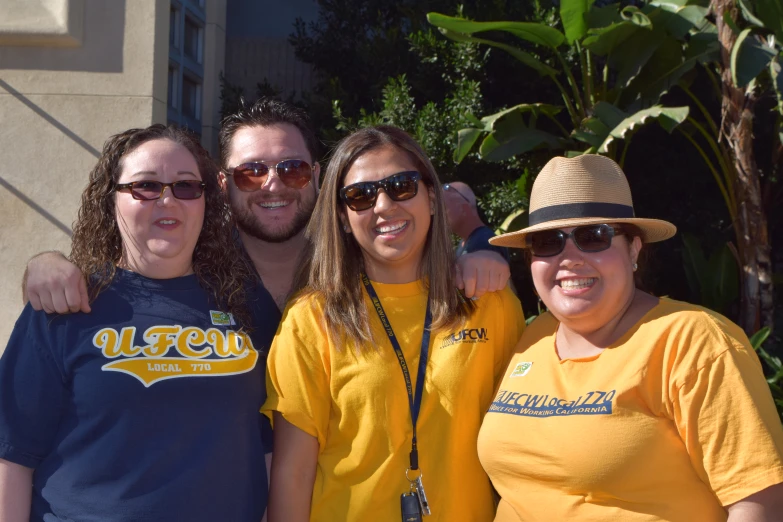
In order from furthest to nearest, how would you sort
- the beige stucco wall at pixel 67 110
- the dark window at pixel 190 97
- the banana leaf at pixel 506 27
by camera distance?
1. the dark window at pixel 190 97
2. the beige stucco wall at pixel 67 110
3. the banana leaf at pixel 506 27

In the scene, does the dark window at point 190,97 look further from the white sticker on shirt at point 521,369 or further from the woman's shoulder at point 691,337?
the woman's shoulder at point 691,337

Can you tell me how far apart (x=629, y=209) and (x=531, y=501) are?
3.23ft

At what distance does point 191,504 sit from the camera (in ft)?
8.04

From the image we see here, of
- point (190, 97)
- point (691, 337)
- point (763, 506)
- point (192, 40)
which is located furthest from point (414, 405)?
point (192, 40)

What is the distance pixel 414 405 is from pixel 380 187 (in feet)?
2.46

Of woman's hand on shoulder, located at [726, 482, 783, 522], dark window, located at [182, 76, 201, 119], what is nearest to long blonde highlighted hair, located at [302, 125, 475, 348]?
woman's hand on shoulder, located at [726, 482, 783, 522]

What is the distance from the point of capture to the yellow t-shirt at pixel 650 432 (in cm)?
214

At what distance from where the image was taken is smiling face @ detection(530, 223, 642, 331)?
2518mm

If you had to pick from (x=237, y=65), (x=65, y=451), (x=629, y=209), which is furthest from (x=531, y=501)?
(x=237, y=65)

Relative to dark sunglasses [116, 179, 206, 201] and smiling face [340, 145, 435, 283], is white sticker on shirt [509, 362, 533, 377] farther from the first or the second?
dark sunglasses [116, 179, 206, 201]

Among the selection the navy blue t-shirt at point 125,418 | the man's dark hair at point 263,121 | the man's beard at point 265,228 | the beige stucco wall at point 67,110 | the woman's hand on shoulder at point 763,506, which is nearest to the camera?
the woman's hand on shoulder at point 763,506

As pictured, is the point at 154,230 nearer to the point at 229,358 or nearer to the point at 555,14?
the point at 229,358

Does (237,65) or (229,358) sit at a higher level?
(237,65)

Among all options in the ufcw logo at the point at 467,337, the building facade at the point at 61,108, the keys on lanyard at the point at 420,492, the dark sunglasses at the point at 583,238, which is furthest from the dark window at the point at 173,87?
the keys on lanyard at the point at 420,492
